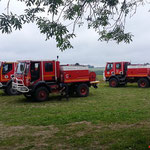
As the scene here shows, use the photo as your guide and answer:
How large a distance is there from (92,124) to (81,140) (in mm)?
1483

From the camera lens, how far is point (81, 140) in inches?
207

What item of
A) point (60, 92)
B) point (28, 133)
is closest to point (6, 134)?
point (28, 133)

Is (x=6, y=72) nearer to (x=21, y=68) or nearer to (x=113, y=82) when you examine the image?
(x=21, y=68)

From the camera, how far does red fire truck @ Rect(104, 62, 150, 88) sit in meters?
17.7

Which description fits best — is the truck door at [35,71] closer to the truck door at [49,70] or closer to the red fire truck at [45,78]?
the red fire truck at [45,78]

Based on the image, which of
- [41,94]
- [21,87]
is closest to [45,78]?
[41,94]

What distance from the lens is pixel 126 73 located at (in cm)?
1861

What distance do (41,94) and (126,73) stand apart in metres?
9.76

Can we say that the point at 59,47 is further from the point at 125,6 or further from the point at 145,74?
the point at 145,74

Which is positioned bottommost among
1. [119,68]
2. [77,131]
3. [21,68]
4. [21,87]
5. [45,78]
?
[77,131]

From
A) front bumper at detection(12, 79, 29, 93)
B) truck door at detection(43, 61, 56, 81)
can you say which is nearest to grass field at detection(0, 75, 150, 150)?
front bumper at detection(12, 79, 29, 93)

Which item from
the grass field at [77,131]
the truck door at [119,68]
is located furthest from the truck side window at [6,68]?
the truck door at [119,68]

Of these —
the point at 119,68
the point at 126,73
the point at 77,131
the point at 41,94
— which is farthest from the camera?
the point at 119,68

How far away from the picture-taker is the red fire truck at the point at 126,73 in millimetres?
17748
